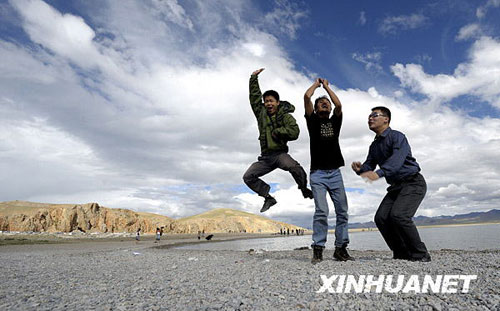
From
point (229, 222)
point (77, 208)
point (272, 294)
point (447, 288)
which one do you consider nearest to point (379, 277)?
point (447, 288)

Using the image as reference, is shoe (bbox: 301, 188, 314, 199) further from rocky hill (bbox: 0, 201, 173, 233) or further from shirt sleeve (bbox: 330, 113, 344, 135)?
rocky hill (bbox: 0, 201, 173, 233)

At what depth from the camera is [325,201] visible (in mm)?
6453

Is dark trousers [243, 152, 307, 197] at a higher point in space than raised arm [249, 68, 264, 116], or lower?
lower

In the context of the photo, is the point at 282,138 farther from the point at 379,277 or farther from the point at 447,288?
the point at 447,288

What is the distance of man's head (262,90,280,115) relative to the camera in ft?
20.9

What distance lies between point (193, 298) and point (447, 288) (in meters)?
3.18

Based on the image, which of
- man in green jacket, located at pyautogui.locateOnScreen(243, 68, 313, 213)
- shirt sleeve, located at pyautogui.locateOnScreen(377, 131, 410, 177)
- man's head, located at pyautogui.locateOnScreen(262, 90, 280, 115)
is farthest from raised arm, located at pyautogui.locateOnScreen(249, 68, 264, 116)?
shirt sleeve, located at pyautogui.locateOnScreen(377, 131, 410, 177)

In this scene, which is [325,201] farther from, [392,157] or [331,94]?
[331,94]

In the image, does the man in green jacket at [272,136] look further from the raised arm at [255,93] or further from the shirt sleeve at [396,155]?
the shirt sleeve at [396,155]

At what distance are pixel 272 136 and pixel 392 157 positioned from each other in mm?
2517

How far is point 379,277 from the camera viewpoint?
419cm

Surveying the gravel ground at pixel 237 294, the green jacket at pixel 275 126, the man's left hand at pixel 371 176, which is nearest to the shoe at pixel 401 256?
the gravel ground at pixel 237 294

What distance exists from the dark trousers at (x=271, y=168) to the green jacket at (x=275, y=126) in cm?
17

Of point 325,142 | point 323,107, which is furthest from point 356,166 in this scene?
point 323,107
